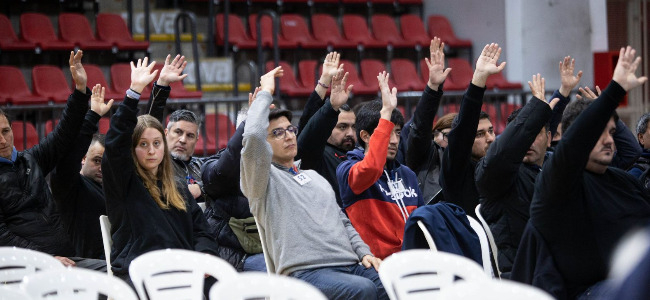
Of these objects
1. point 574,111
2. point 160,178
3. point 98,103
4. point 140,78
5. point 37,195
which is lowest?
point 37,195

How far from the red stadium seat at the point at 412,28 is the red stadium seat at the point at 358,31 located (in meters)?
0.45

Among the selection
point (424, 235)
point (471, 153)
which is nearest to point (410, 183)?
point (471, 153)

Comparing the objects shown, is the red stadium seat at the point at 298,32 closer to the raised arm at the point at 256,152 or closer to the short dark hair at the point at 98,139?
the short dark hair at the point at 98,139

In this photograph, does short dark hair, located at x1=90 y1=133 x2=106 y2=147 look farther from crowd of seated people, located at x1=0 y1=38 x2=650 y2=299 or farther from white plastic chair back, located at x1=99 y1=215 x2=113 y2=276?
white plastic chair back, located at x1=99 y1=215 x2=113 y2=276

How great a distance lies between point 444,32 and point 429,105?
5894 millimetres

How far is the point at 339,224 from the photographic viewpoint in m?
3.58

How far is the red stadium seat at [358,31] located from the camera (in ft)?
30.9

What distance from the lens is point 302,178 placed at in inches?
140

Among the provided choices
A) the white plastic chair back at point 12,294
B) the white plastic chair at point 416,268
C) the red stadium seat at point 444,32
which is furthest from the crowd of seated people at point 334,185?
the red stadium seat at point 444,32

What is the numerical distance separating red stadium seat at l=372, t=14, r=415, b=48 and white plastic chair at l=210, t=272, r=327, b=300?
7289 mm

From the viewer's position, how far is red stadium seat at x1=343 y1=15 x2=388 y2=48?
9430mm

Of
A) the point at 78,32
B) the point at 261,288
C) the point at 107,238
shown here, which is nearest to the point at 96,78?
the point at 78,32

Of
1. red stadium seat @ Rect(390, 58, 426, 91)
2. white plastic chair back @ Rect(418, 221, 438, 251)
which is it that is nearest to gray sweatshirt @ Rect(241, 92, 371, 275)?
white plastic chair back @ Rect(418, 221, 438, 251)

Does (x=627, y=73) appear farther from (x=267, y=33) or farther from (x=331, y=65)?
(x=267, y=33)
